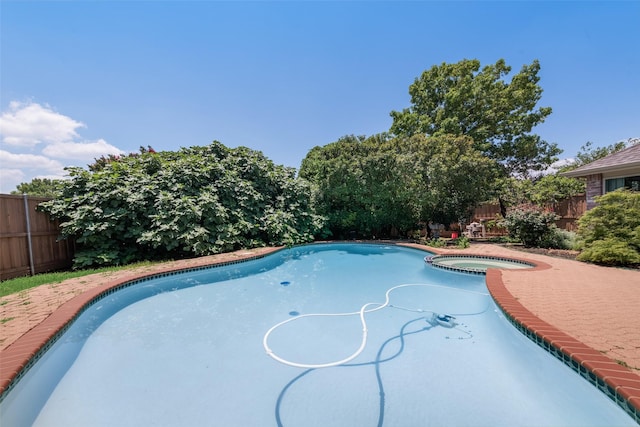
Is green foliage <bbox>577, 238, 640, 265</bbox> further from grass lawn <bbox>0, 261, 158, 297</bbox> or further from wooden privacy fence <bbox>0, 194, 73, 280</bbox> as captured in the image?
wooden privacy fence <bbox>0, 194, 73, 280</bbox>

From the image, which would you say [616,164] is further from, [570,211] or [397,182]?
[397,182]

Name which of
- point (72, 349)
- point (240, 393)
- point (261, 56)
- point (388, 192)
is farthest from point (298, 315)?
point (261, 56)

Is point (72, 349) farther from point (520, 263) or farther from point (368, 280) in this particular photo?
point (520, 263)

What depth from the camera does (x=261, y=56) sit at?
408 inches

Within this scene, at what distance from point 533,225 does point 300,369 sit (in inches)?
418

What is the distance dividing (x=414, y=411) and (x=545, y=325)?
2019 millimetres

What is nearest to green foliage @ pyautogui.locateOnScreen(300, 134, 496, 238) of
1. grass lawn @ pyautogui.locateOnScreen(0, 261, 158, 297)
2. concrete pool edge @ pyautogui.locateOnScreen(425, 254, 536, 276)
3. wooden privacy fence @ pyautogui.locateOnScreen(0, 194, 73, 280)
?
concrete pool edge @ pyautogui.locateOnScreen(425, 254, 536, 276)

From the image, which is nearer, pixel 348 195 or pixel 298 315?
pixel 298 315

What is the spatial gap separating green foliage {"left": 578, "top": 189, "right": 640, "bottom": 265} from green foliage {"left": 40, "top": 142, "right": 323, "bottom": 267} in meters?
9.69

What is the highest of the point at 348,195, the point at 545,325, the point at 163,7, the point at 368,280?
the point at 163,7

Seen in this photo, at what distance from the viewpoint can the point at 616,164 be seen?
8.90m

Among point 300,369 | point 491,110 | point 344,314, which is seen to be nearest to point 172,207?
point 344,314

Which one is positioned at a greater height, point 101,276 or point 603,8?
point 603,8

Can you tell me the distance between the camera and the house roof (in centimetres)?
862
